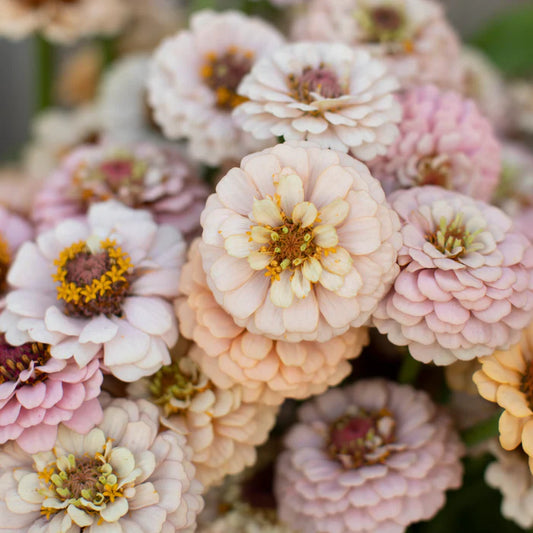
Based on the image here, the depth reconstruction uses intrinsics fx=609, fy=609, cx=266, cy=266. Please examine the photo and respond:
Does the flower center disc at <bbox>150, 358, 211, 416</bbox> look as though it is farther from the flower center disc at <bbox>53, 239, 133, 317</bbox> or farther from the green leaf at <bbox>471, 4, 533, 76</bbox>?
the green leaf at <bbox>471, 4, 533, 76</bbox>

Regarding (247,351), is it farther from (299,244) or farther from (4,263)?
(4,263)

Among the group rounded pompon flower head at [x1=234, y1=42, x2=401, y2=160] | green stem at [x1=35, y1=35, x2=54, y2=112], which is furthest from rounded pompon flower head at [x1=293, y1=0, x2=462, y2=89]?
green stem at [x1=35, y1=35, x2=54, y2=112]

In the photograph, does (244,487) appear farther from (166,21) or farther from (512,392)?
(166,21)

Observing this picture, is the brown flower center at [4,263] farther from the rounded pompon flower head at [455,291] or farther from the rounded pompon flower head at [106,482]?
the rounded pompon flower head at [455,291]

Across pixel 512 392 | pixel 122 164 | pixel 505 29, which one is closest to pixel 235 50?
pixel 122 164

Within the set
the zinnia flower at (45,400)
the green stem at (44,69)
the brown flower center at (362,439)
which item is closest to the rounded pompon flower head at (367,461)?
the brown flower center at (362,439)

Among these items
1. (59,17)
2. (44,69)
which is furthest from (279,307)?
(44,69)
